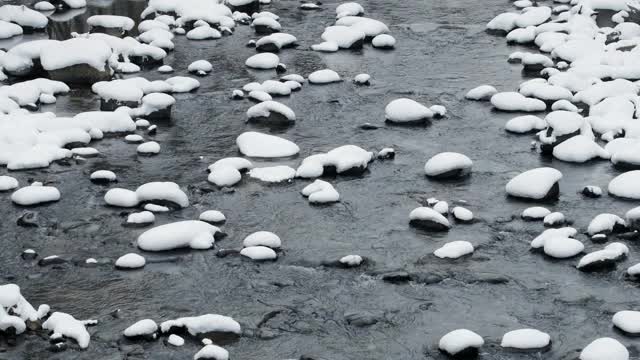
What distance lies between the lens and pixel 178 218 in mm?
8969

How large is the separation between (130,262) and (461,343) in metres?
Result: 2.80

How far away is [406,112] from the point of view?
36.7ft

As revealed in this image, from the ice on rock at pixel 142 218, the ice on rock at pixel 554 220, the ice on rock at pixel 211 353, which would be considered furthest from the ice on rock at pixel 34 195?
the ice on rock at pixel 554 220

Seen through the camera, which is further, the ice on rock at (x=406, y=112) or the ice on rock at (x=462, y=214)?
the ice on rock at (x=406, y=112)

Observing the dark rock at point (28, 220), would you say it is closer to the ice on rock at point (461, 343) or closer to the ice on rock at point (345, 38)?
the ice on rock at point (461, 343)

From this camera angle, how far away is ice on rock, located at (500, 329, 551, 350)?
22.7 feet

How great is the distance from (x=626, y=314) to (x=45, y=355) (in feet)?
13.2

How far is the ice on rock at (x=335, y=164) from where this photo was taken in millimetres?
9820

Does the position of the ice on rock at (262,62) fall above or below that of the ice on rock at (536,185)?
below

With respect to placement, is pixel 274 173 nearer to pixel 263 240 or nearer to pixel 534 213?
pixel 263 240

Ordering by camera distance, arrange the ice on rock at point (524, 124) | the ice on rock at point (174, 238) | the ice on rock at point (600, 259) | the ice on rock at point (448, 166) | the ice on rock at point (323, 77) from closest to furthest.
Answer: the ice on rock at point (600, 259)
the ice on rock at point (174, 238)
the ice on rock at point (448, 166)
the ice on rock at point (524, 124)
the ice on rock at point (323, 77)

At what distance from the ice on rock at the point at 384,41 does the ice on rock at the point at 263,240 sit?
6.15m

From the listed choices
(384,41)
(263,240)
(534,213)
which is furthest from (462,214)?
(384,41)

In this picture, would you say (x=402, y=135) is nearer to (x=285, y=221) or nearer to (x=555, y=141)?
(x=555, y=141)
